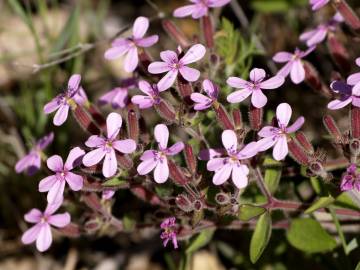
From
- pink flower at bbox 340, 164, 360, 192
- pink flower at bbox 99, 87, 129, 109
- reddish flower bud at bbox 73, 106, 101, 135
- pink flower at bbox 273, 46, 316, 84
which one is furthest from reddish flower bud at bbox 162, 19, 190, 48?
pink flower at bbox 340, 164, 360, 192

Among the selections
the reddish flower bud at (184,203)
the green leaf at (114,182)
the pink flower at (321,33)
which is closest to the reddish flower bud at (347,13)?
the pink flower at (321,33)

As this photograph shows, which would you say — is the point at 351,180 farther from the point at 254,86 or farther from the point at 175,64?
the point at 175,64

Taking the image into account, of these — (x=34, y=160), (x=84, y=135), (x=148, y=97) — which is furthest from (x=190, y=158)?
(x=84, y=135)

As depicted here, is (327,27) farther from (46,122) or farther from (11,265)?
(11,265)

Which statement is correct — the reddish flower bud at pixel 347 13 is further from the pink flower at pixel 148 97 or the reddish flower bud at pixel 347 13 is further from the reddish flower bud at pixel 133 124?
the reddish flower bud at pixel 133 124

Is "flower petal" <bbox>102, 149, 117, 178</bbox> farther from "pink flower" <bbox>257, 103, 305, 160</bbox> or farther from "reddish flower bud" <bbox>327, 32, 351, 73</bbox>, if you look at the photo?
"reddish flower bud" <bbox>327, 32, 351, 73</bbox>
